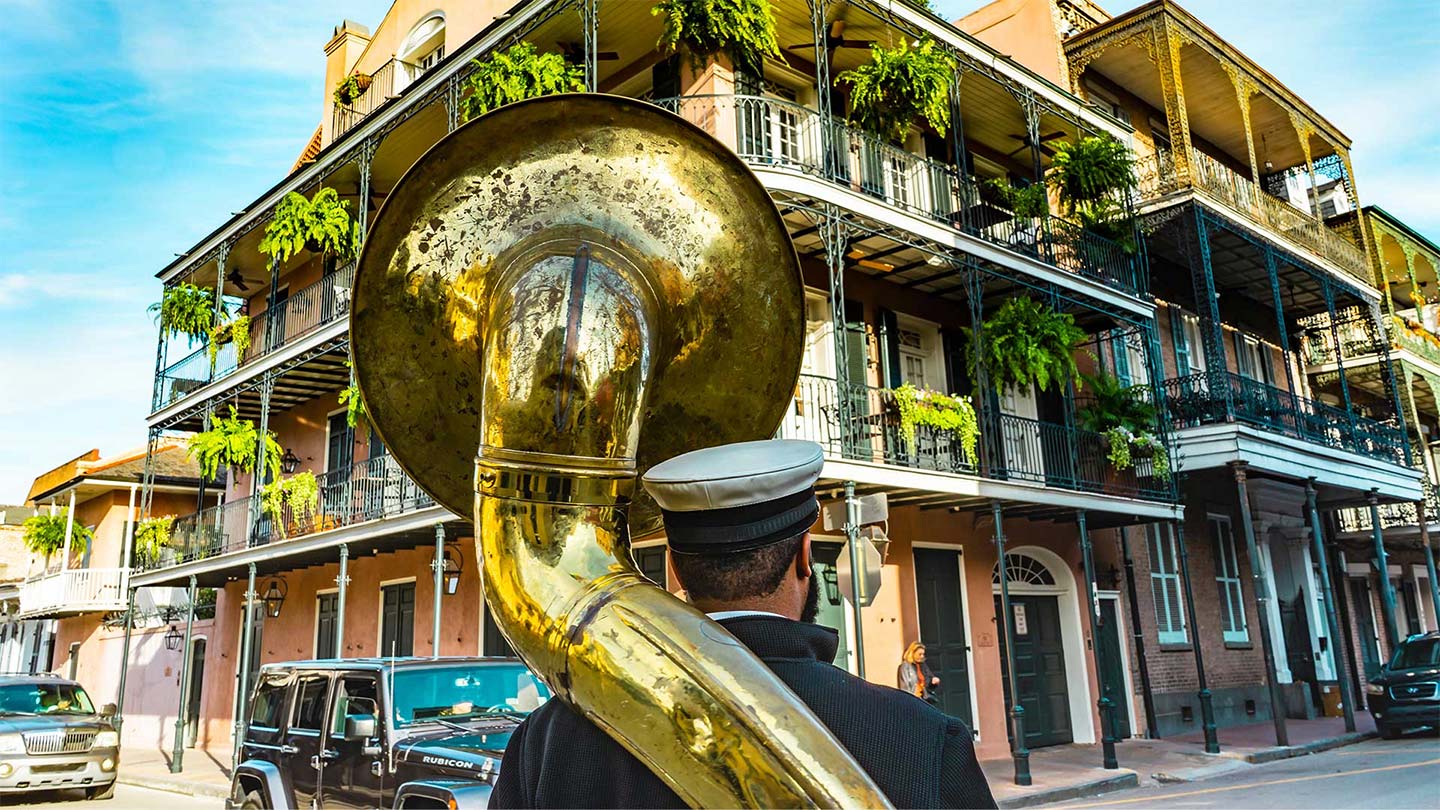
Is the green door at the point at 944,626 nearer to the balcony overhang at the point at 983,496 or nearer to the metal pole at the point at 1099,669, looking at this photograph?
the balcony overhang at the point at 983,496

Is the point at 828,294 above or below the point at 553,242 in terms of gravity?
above

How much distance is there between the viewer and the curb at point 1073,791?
9.84 meters

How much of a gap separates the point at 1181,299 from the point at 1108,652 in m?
7.10

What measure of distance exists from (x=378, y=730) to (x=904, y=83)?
979cm

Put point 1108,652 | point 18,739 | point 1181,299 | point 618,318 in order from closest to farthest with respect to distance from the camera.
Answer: point 618,318
point 18,739
point 1108,652
point 1181,299

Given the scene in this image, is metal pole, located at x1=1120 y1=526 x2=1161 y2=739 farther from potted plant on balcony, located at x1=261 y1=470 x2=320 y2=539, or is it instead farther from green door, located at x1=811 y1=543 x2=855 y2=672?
potted plant on balcony, located at x1=261 y1=470 x2=320 y2=539

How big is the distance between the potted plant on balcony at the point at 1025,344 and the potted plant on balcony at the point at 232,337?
42.6 feet

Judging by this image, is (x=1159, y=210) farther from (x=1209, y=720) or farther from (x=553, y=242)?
(x=553, y=242)

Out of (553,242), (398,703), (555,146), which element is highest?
(555,146)

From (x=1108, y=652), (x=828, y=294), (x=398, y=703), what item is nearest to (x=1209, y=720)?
(x=1108, y=652)

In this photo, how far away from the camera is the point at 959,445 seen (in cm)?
1284

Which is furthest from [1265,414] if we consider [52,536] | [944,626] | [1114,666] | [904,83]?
[52,536]

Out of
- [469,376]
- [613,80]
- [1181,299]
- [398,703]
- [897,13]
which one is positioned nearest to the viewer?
[469,376]

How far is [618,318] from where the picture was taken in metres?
1.87
